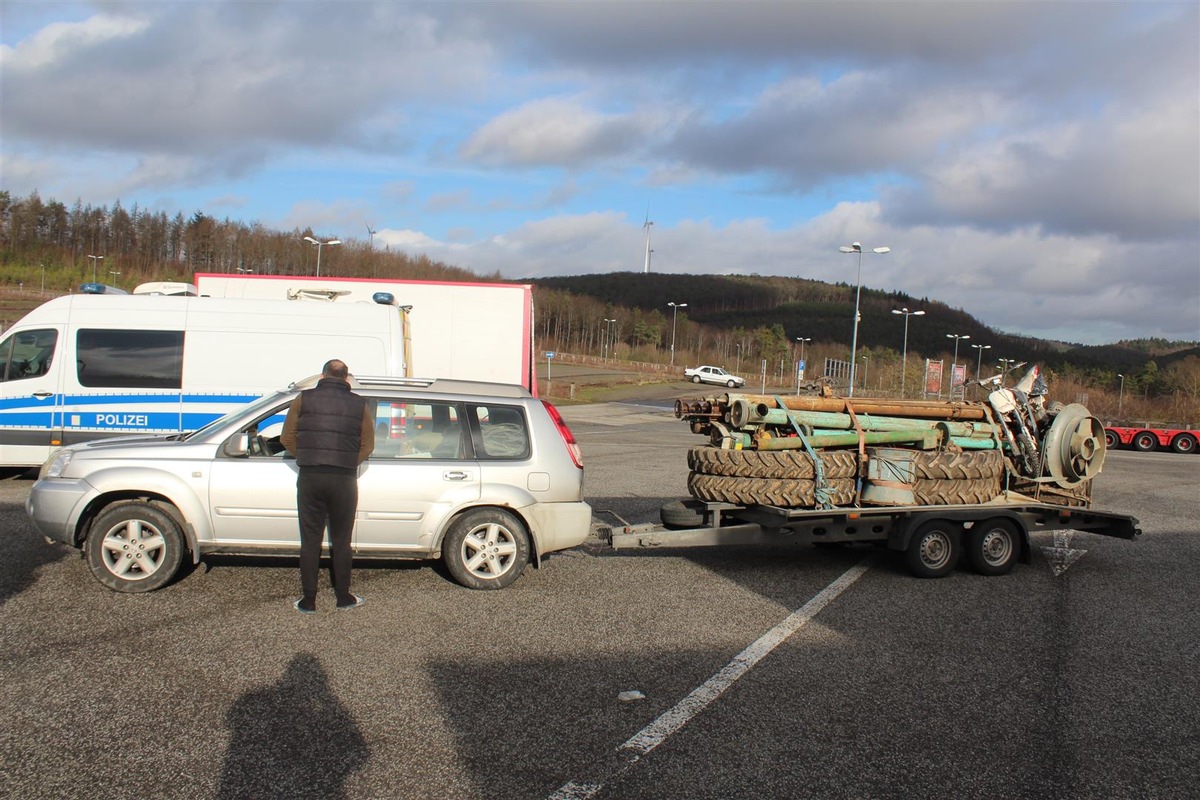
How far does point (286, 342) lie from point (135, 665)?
725 centimetres

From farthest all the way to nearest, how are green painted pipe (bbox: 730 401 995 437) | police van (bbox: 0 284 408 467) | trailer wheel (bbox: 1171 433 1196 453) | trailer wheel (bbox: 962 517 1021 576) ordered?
trailer wheel (bbox: 1171 433 1196 453) < police van (bbox: 0 284 408 467) < trailer wheel (bbox: 962 517 1021 576) < green painted pipe (bbox: 730 401 995 437)

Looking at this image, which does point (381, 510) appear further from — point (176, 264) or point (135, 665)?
point (176, 264)

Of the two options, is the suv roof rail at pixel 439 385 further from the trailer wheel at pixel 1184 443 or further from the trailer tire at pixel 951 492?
the trailer wheel at pixel 1184 443

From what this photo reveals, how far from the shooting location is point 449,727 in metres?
4.41

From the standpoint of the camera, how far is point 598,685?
5.09 meters

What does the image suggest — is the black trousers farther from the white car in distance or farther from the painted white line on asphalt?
the white car in distance

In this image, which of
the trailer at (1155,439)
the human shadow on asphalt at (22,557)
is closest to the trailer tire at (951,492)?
the human shadow on asphalt at (22,557)

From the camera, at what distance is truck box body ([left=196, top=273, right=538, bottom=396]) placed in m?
14.8

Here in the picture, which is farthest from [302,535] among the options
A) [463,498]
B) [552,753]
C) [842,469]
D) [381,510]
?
[842,469]

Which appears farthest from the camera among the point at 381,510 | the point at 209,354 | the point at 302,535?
the point at 209,354

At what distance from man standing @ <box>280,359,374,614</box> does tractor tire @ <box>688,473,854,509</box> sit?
3155mm

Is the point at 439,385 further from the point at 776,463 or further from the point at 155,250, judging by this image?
the point at 155,250

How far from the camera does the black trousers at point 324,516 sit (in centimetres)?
620

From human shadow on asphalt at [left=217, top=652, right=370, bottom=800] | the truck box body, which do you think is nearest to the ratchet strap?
human shadow on asphalt at [left=217, top=652, right=370, bottom=800]
